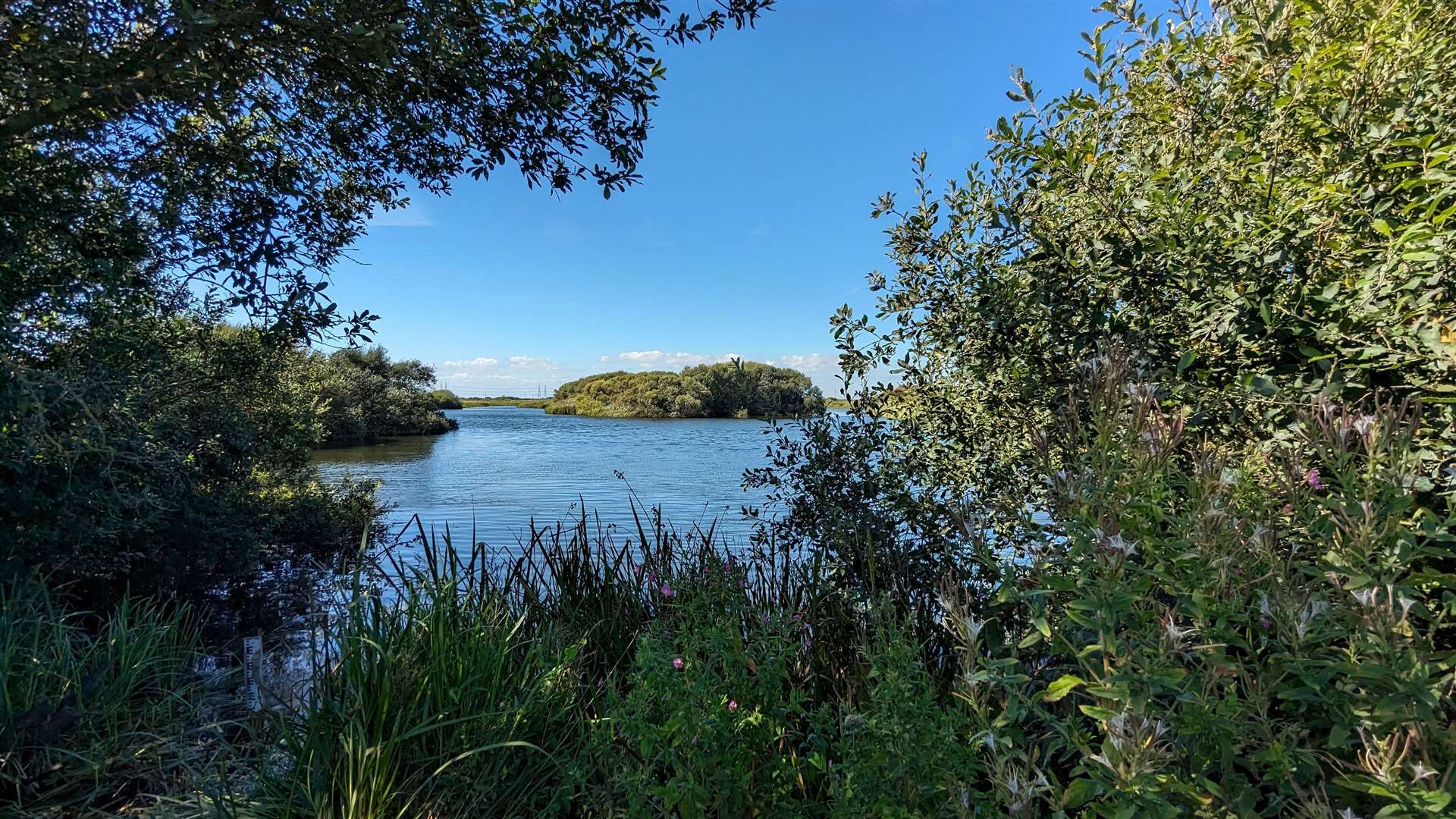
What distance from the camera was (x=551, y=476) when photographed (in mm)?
20000

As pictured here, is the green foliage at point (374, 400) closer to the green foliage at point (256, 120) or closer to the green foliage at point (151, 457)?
the green foliage at point (151, 457)

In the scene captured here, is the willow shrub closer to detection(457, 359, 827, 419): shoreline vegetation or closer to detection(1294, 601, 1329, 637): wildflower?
detection(1294, 601, 1329, 637): wildflower

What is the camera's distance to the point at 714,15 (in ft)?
12.8

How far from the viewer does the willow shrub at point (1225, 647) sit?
3.49 ft

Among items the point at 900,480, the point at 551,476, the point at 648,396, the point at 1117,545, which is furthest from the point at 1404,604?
the point at 648,396

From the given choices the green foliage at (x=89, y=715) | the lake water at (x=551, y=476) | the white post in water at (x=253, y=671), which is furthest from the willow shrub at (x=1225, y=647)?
the white post in water at (x=253, y=671)

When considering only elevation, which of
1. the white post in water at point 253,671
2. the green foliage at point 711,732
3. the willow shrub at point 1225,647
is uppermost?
the willow shrub at point 1225,647

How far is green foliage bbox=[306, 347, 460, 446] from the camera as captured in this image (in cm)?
2527

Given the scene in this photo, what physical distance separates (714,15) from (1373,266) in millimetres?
3602

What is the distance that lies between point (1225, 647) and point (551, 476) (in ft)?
65.7

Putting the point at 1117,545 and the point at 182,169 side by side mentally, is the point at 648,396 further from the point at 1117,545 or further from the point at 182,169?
the point at 1117,545

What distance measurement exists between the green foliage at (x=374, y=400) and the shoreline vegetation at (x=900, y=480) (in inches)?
708

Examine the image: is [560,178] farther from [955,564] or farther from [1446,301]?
[1446,301]

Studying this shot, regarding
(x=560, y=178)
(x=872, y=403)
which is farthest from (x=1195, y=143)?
(x=560, y=178)
